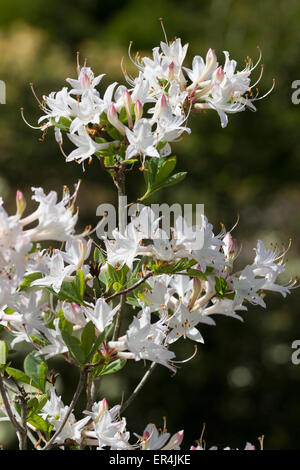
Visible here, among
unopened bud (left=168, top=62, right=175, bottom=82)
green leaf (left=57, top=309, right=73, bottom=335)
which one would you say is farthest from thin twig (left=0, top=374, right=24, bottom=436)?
unopened bud (left=168, top=62, right=175, bottom=82)

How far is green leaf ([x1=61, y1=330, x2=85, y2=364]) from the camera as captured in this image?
82cm

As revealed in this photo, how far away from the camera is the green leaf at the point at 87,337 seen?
83 centimetres

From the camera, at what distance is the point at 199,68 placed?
3.34ft

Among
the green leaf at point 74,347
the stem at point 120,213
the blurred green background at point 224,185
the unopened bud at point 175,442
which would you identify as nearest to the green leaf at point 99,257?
the stem at point 120,213

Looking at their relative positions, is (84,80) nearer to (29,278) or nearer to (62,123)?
(62,123)

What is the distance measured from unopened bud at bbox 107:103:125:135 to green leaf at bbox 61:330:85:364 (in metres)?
0.30

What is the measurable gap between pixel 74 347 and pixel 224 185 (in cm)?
377

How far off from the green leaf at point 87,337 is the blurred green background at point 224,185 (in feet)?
4.86

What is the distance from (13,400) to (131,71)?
164 inches

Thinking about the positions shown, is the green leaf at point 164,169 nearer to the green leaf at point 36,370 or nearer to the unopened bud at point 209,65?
the unopened bud at point 209,65

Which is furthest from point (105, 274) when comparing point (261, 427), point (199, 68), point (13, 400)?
point (261, 427)

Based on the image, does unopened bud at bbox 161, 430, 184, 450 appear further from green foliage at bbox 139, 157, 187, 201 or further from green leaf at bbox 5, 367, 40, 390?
green foliage at bbox 139, 157, 187, 201

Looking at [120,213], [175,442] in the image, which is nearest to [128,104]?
[120,213]

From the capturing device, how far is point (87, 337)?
837mm
